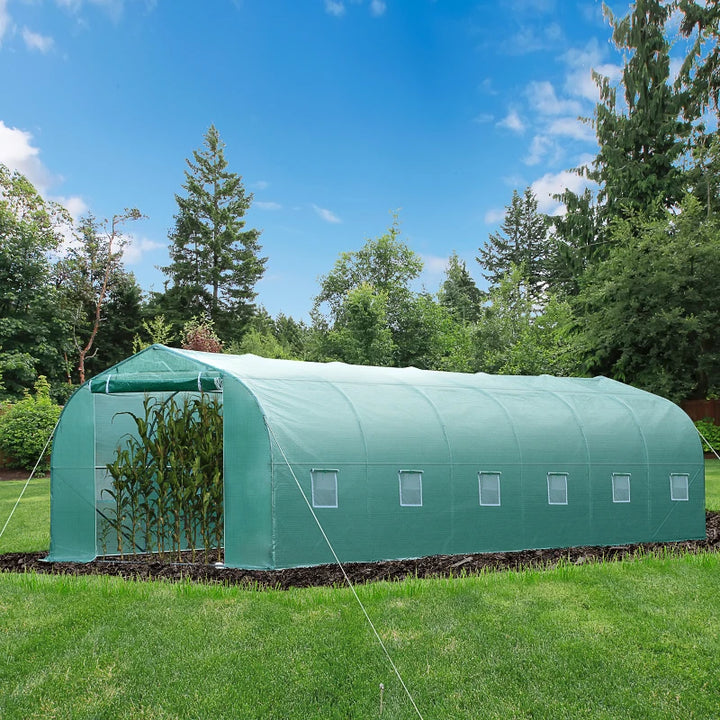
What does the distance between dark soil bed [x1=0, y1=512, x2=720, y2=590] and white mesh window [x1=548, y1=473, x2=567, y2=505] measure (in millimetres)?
573

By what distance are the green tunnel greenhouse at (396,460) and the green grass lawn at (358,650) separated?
126 cm

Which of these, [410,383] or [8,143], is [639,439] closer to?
[410,383]

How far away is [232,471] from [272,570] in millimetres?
1051

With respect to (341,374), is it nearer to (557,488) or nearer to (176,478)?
(176,478)

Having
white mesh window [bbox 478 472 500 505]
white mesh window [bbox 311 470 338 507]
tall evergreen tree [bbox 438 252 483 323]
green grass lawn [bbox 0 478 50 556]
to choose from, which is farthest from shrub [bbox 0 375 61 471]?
tall evergreen tree [bbox 438 252 483 323]

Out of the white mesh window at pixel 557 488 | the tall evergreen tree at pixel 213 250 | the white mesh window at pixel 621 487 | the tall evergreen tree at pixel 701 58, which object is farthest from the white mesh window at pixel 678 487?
the tall evergreen tree at pixel 213 250

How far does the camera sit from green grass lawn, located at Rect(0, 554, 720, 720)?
157 inches

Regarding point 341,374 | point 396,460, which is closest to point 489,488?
point 396,460

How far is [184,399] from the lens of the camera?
8750mm

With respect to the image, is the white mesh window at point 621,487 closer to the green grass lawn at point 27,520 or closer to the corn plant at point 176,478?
the corn plant at point 176,478

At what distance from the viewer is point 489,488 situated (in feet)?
26.8

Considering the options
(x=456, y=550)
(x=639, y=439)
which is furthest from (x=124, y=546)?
(x=639, y=439)

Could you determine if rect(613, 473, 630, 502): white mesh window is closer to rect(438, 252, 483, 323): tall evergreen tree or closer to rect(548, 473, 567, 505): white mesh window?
rect(548, 473, 567, 505): white mesh window

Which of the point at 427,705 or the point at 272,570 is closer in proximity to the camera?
the point at 427,705
